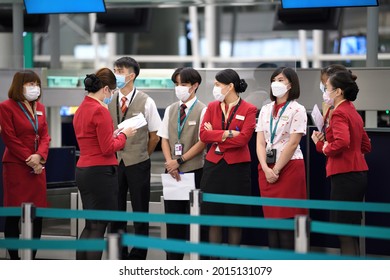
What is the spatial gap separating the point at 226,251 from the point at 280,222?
535 millimetres

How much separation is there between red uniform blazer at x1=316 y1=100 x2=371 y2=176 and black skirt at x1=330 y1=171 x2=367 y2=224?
0.15 feet

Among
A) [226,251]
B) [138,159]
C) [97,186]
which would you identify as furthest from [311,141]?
[226,251]

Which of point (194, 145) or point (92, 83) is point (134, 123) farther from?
point (194, 145)

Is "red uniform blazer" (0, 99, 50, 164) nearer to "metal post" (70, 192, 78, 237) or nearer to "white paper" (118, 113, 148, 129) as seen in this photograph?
"metal post" (70, 192, 78, 237)

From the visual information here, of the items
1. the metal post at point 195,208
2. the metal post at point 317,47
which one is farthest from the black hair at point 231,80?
the metal post at point 317,47

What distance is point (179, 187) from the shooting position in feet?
23.6

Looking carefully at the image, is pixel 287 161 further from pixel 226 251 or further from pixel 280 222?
pixel 226 251

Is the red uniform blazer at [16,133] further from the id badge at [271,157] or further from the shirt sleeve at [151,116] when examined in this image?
the id badge at [271,157]

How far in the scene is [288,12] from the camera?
35.0 feet

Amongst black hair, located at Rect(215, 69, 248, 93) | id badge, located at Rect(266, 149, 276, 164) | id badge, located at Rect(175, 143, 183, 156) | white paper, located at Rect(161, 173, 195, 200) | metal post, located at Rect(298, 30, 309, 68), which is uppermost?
metal post, located at Rect(298, 30, 309, 68)

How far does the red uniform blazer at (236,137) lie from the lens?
271 inches

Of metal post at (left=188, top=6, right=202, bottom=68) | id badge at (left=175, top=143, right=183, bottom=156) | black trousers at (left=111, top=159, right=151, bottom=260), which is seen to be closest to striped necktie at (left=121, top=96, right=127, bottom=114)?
black trousers at (left=111, top=159, right=151, bottom=260)

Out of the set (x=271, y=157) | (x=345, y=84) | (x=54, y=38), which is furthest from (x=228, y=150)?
(x=54, y=38)

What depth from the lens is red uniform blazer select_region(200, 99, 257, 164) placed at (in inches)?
271
